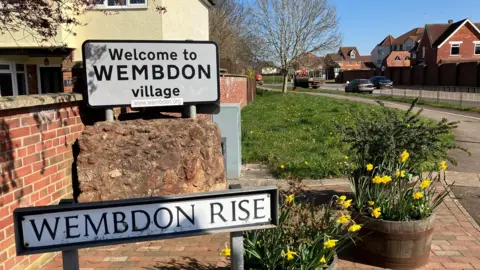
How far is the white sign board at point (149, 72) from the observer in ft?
13.3

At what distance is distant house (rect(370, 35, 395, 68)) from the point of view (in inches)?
3778

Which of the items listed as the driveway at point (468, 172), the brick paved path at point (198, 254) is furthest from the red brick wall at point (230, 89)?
the brick paved path at point (198, 254)

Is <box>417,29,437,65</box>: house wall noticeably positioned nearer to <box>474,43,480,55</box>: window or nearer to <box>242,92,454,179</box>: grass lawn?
<box>474,43,480,55</box>: window

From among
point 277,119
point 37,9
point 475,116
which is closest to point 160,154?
point 37,9

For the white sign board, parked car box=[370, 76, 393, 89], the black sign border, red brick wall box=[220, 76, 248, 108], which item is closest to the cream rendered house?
red brick wall box=[220, 76, 248, 108]

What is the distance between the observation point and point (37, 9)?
3.81 meters

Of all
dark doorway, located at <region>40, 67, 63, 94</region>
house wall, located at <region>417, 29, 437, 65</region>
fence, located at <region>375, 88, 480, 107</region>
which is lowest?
fence, located at <region>375, 88, 480, 107</region>

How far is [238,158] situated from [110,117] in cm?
340

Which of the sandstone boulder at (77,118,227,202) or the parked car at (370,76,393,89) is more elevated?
the parked car at (370,76,393,89)

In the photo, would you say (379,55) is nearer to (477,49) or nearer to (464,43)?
(477,49)

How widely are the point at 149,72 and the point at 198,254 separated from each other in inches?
73.4

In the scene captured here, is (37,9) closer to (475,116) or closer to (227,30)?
(475,116)

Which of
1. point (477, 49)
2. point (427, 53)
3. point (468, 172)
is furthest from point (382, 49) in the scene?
point (468, 172)

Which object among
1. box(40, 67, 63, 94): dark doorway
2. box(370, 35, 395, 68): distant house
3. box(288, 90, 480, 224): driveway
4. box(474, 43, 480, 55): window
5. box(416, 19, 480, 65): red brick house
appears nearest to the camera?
box(288, 90, 480, 224): driveway
